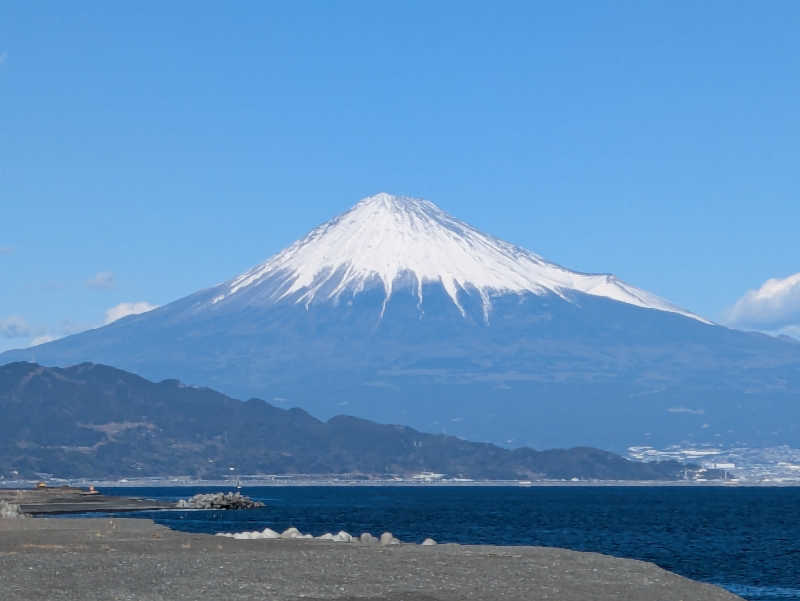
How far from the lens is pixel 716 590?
175ft

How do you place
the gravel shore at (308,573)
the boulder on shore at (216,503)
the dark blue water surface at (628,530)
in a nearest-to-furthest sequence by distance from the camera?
the gravel shore at (308,573) < the dark blue water surface at (628,530) < the boulder on shore at (216,503)

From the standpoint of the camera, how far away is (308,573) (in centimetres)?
4884

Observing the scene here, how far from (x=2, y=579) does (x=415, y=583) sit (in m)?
11.9

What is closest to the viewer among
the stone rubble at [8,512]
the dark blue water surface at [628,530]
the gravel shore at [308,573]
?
the gravel shore at [308,573]

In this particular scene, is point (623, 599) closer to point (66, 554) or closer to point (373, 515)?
point (66, 554)

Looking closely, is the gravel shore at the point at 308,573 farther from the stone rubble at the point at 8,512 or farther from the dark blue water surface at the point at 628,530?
the stone rubble at the point at 8,512

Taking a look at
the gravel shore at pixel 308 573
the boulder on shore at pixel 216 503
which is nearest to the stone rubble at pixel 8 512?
the gravel shore at pixel 308 573

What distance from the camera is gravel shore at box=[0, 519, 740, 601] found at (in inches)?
1713

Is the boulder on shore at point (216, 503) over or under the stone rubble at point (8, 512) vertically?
over

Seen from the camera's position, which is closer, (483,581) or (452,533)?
(483,581)

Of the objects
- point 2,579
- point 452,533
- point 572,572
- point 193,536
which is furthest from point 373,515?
point 2,579

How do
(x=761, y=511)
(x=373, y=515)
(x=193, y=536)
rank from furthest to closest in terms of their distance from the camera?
(x=761, y=511) → (x=373, y=515) → (x=193, y=536)

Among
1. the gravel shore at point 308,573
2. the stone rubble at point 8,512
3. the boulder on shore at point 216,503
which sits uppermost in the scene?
the boulder on shore at point 216,503

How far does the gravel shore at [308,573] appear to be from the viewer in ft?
143
